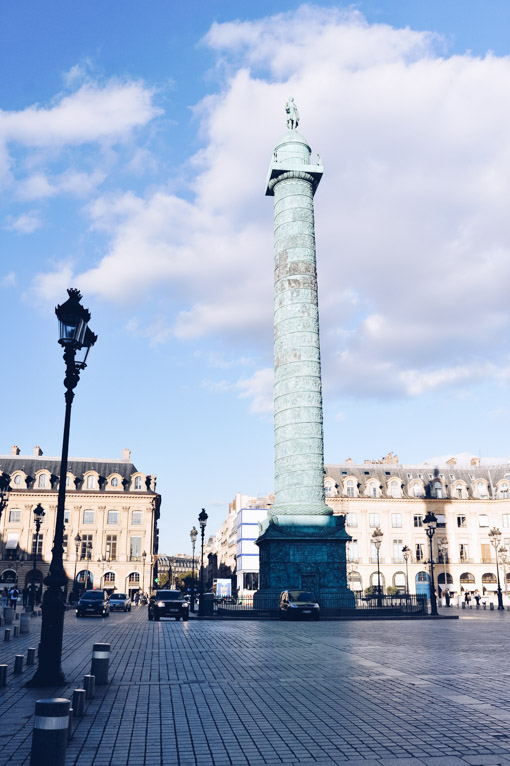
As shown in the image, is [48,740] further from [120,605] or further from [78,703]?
[120,605]

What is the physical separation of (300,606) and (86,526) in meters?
44.5

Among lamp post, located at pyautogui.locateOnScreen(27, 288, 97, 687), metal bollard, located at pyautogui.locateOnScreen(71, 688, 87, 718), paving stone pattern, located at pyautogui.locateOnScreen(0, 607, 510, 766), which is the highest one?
lamp post, located at pyautogui.locateOnScreen(27, 288, 97, 687)

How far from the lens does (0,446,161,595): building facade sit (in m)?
66.3

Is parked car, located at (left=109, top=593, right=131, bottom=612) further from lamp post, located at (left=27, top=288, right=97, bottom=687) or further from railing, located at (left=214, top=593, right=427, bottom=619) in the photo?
lamp post, located at (left=27, top=288, right=97, bottom=687)

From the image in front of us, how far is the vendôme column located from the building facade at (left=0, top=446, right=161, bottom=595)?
1326 inches

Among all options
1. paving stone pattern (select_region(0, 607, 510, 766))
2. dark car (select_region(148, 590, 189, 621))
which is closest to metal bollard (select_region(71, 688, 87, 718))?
paving stone pattern (select_region(0, 607, 510, 766))

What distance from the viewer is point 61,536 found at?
10680mm

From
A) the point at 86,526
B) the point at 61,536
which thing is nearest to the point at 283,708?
the point at 61,536

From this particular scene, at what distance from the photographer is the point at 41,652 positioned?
10.1 metres

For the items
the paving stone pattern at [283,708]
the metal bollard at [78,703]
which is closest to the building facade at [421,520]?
the paving stone pattern at [283,708]

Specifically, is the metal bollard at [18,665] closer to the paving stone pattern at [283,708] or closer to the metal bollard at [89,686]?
the paving stone pattern at [283,708]

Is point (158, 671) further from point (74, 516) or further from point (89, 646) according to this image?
point (74, 516)

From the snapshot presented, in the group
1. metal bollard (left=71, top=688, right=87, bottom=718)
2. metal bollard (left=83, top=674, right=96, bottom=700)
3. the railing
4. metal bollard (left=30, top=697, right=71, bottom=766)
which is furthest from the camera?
the railing

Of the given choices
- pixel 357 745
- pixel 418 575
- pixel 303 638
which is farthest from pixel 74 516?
pixel 357 745
